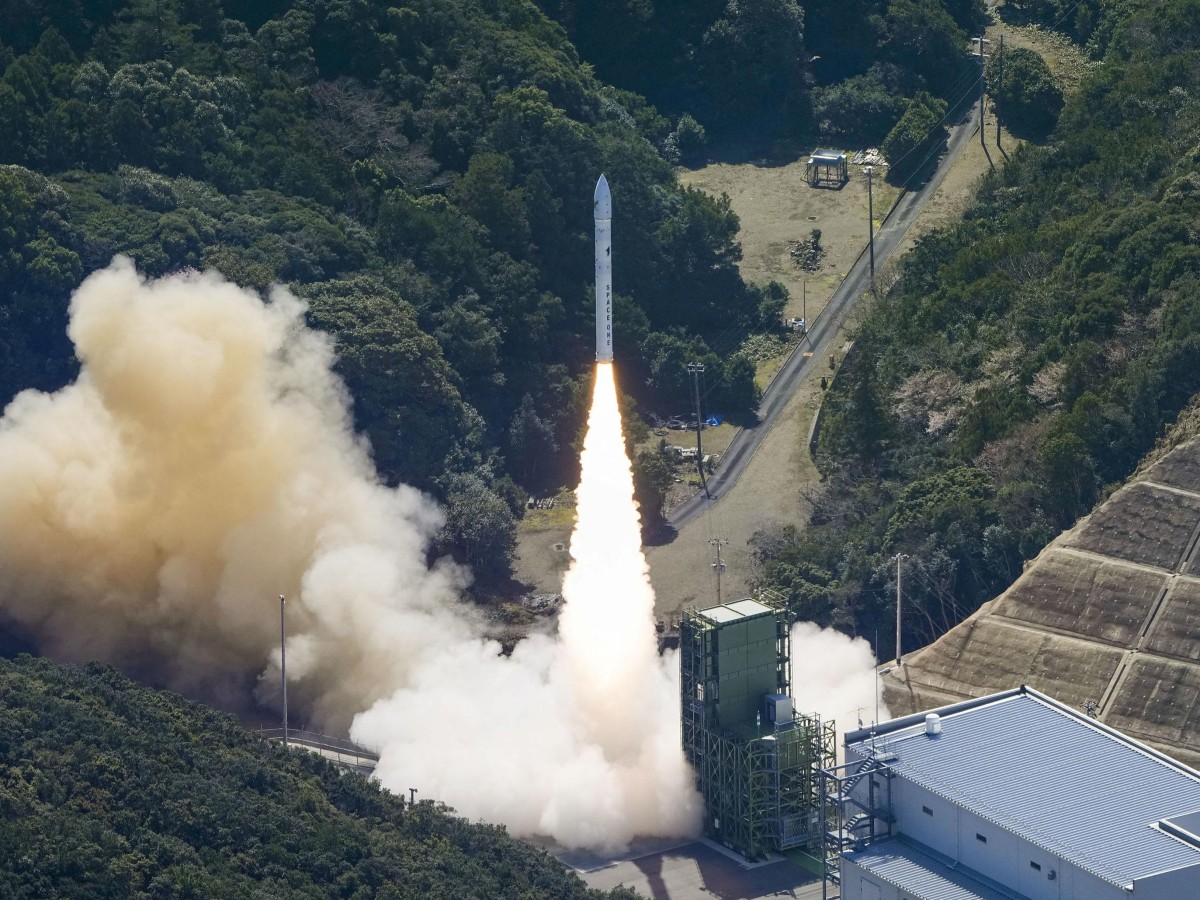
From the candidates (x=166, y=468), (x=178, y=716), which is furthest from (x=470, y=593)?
(x=178, y=716)

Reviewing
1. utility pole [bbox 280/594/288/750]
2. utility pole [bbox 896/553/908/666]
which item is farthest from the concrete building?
utility pole [bbox 280/594/288/750]

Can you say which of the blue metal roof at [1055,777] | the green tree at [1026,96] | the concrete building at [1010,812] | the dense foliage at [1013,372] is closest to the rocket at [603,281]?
the dense foliage at [1013,372]

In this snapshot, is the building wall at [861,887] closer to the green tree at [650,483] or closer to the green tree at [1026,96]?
the green tree at [650,483]

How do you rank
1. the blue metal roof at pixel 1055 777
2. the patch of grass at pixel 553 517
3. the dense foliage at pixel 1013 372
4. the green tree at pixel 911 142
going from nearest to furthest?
the blue metal roof at pixel 1055 777, the dense foliage at pixel 1013 372, the patch of grass at pixel 553 517, the green tree at pixel 911 142

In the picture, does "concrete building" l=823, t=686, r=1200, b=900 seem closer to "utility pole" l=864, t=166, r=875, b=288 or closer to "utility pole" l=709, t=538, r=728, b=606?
"utility pole" l=709, t=538, r=728, b=606

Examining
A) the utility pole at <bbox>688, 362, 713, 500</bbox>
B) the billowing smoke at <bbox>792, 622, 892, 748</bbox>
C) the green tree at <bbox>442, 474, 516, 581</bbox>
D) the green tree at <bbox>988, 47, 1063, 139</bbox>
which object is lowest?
the billowing smoke at <bbox>792, 622, 892, 748</bbox>

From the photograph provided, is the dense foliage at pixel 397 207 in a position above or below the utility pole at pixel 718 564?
above
